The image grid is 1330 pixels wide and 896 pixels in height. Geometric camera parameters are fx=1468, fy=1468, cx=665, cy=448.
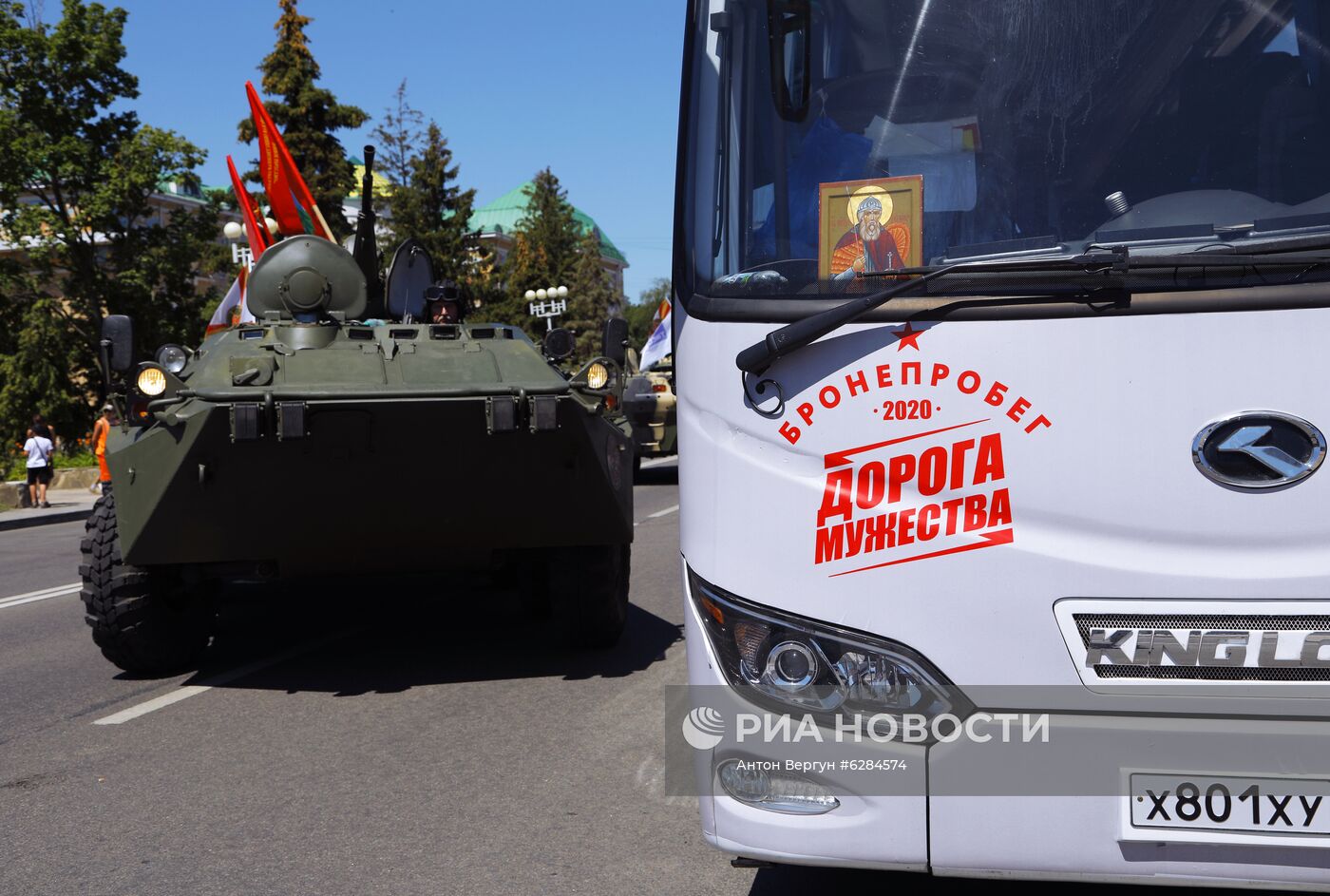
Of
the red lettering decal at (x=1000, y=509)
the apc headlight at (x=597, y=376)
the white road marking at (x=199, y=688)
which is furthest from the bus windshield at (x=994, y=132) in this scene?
the white road marking at (x=199, y=688)

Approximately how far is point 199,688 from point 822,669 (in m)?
4.84

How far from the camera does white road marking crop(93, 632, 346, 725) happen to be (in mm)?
6473

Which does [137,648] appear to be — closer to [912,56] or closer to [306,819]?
[306,819]

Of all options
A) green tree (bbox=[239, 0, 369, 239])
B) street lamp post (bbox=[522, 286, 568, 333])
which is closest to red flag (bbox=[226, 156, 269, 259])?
green tree (bbox=[239, 0, 369, 239])

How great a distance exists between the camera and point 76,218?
103 ft

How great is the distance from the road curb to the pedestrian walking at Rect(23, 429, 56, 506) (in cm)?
96

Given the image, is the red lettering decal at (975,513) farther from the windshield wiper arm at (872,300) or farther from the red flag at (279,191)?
the red flag at (279,191)

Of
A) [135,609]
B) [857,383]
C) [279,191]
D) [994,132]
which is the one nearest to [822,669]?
[857,383]

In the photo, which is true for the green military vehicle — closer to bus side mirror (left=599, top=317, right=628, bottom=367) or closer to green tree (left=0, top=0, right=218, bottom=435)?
bus side mirror (left=599, top=317, right=628, bottom=367)

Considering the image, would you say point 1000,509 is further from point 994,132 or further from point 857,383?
point 994,132

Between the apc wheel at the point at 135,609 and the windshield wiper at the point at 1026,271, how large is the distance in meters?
4.61

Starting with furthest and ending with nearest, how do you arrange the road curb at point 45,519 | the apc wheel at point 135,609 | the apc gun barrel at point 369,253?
the road curb at point 45,519 < the apc gun barrel at point 369,253 < the apc wheel at point 135,609

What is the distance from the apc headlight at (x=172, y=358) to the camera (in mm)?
7160

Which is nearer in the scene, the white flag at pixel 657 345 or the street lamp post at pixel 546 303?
the white flag at pixel 657 345
